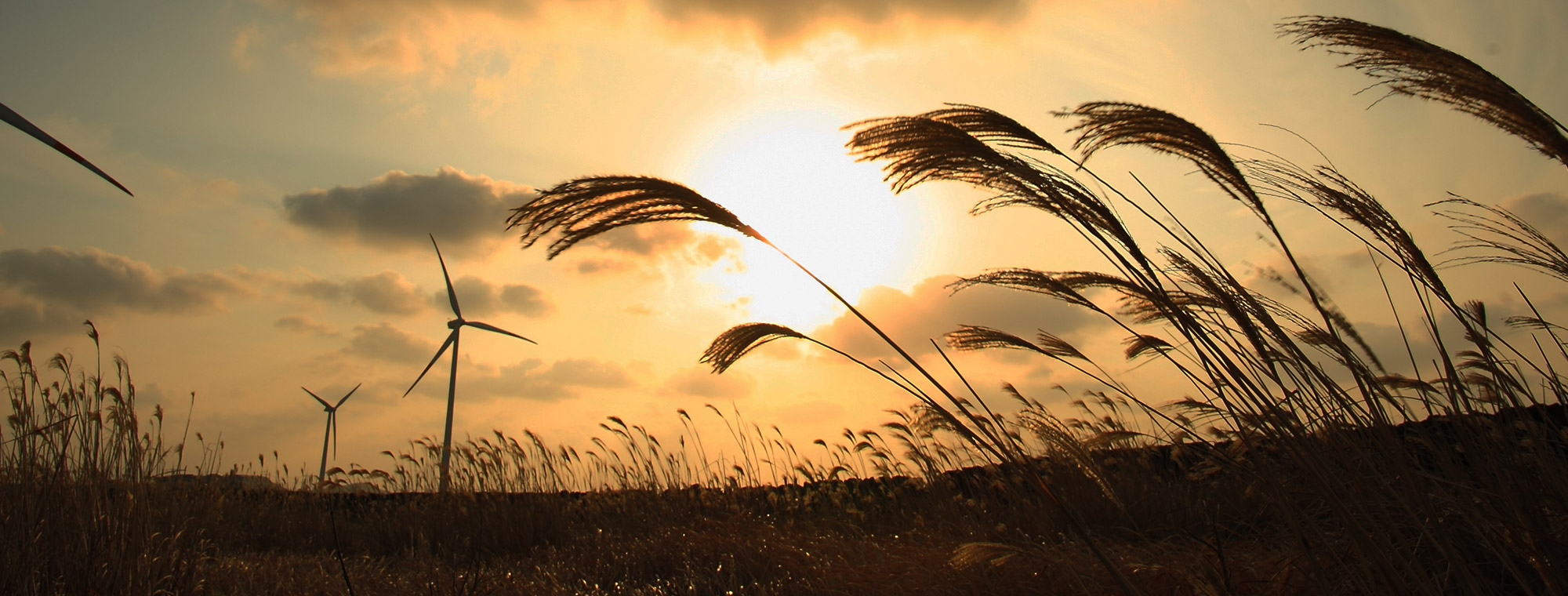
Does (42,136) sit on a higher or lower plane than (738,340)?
higher

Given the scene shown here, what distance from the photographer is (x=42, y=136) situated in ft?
12.3

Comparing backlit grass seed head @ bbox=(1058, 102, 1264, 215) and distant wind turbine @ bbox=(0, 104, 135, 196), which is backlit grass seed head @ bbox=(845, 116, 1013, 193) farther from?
distant wind turbine @ bbox=(0, 104, 135, 196)

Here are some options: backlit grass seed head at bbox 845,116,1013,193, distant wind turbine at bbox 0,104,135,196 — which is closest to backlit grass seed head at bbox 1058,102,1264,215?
backlit grass seed head at bbox 845,116,1013,193

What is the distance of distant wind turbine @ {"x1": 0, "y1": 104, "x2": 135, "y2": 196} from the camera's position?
3.35 metres

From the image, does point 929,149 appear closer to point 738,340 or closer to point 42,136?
point 738,340

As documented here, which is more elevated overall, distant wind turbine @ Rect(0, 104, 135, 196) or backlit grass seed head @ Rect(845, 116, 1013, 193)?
distant wind turbine @ Rect(0, 104, 135, 196)

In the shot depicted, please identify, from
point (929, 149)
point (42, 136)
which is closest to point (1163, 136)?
point (929, 149)

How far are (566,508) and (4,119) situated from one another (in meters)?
5.91

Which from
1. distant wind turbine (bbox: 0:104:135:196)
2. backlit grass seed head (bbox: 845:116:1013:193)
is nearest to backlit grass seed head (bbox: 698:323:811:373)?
backlit grass seed head (bbox: 845:116:1013:193)

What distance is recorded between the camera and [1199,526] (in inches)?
208

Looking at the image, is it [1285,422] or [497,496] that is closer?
[1285,422]

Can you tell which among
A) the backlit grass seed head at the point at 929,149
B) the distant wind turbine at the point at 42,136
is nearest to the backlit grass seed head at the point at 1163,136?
the backlit grass seed head at the point at 929,149

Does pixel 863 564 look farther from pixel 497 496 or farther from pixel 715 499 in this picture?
pixel 497 496

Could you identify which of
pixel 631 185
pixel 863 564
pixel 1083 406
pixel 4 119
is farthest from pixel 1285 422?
pixel 4 119
